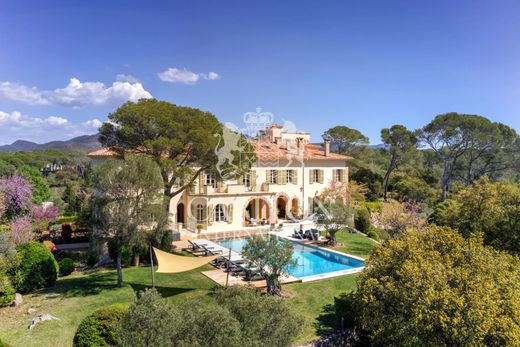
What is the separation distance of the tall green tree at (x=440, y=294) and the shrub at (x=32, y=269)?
44.6 feet

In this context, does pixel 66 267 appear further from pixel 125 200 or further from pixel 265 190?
pixel 265 190

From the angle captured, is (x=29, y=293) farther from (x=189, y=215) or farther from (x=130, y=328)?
(x=189, y=215)

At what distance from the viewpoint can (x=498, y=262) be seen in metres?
10.2

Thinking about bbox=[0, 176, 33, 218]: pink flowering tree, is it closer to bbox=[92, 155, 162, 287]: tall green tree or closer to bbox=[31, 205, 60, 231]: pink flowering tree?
bbox=[31, 205, 60, 231]: pink flowering tree

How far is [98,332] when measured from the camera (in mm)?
9680

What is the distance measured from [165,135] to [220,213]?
10.4 metres

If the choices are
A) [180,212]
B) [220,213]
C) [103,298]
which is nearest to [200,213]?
[220,213]

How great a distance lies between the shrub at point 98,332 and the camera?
9531 millimetres

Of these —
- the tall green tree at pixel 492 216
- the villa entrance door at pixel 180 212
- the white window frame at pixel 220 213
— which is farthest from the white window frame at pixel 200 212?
the tall green tree at pixel 492 216

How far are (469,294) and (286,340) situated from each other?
480 cm

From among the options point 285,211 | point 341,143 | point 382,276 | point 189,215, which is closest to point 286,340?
point 382,276

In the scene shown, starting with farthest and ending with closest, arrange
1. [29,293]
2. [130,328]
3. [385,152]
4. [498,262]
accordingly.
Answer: [385,152]
[29,293]
[498,262]
[130,328]

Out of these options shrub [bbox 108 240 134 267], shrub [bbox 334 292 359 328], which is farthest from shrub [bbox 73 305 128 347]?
shrub [bbox 108 240 134 267]

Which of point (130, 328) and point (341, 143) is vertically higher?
point (341, 143)
